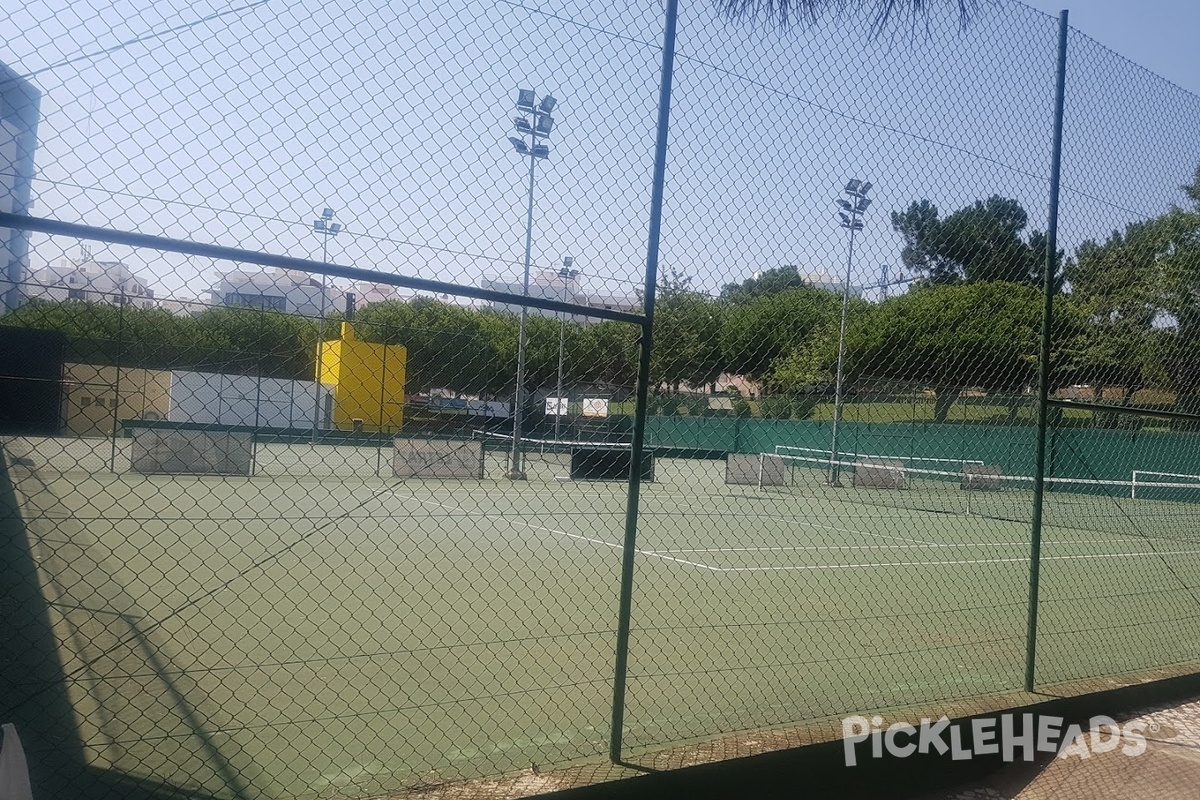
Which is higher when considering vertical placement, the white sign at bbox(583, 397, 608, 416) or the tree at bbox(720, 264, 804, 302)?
the tree at bbox(720, 264, 804, 302)

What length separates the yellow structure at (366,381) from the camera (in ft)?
13.3

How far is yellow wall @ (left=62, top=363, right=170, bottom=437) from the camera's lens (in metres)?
9.83

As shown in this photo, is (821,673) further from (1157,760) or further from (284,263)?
(284,263)

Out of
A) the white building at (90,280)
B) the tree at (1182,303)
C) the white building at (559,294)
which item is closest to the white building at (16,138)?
the white building at (90,280)

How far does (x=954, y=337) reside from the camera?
5109 millimetres

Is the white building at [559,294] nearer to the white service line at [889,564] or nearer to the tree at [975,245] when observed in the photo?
the tree at [975,245]

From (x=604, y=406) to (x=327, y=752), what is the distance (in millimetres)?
1895

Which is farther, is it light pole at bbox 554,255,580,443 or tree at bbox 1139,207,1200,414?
tree at bbox 1139,207,1200,414

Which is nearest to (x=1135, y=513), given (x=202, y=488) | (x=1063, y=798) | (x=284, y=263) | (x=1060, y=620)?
(x=1060, y=620)

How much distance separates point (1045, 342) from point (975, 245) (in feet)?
1.93

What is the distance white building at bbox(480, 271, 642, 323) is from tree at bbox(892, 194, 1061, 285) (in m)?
1.84

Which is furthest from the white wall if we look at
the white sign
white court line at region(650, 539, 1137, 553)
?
white court line at region(650, 539, 1137, 553)

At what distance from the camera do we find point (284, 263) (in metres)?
2.48

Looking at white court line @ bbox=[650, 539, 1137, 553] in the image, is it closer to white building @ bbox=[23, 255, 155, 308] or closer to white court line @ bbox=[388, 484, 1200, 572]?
white court line @ bbox=[388, 484, 1200, 572]
